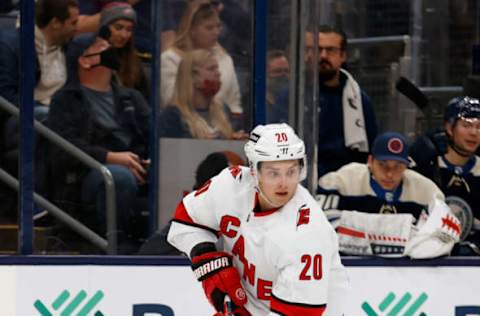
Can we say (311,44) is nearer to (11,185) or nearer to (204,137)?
(204,137)

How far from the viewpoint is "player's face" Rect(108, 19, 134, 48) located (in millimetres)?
5520

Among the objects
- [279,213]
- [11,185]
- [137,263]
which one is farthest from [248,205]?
[11,185]

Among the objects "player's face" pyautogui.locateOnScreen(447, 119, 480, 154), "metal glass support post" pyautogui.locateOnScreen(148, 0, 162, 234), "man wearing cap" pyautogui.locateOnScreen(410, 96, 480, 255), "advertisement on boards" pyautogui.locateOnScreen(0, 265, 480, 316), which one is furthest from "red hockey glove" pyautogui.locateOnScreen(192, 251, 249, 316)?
"player's face" pyautogui.locateOnScreen(447, 119, 480, 154)

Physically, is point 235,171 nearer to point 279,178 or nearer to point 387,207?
point 279,178

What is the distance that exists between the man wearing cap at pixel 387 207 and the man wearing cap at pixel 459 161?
0.10 meters

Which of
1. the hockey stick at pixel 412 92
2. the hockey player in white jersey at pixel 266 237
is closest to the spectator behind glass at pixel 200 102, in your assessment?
the hockey stick at pixel 412 92

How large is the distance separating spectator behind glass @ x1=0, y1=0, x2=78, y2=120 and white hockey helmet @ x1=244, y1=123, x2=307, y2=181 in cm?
145

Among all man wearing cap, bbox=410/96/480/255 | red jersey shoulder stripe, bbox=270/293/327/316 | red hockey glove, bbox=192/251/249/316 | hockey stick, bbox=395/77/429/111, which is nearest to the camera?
red jersey shoulder stripe, bbox=270/293/327/316

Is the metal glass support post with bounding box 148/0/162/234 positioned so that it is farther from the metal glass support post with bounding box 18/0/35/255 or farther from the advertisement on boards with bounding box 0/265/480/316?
the metal glass support post with bounding box 18/0/35/255

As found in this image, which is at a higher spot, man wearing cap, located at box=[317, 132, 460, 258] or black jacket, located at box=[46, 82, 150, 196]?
black jacket, located at box=[46, 82, 150, 196]

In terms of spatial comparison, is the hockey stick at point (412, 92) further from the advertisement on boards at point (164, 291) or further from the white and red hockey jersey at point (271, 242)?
the white and red hockey jersey at point (271, 242)

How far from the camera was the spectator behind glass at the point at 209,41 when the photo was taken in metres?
5.46

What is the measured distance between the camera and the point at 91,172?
549cm

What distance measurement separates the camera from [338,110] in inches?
221
